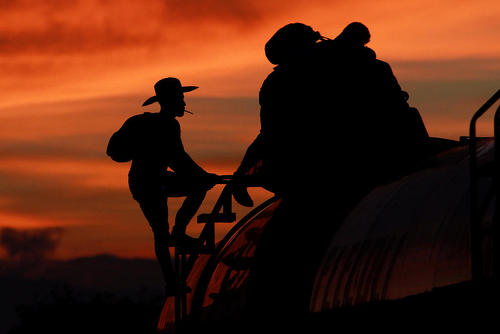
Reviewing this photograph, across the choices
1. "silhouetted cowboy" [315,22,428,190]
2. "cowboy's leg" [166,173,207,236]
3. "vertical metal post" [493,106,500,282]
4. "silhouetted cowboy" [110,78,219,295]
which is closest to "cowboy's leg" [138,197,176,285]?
"silhouetted cowboy" [110,78,219,295]

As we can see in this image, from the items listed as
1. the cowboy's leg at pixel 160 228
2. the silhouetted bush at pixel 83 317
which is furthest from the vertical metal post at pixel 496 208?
the silhouetted bush at pixel 83 317

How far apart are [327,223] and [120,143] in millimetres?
4664

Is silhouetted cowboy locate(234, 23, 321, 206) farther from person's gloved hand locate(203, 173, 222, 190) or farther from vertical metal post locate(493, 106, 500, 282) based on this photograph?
vertical metal post locate(493, 106, 500, 282)

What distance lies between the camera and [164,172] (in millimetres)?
23078

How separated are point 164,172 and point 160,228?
3.28 ft

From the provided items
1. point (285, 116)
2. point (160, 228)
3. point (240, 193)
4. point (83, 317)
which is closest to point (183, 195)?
point (160, 228)

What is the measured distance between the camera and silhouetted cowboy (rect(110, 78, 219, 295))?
22.7 m

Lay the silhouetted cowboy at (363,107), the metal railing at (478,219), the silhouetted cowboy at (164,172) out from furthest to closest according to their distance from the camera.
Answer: the silhouetted cowboy at (164,172) < the silhouetted cowboy at (363,107) < the metal railing at (478,219)

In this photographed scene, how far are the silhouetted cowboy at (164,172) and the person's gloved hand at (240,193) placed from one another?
33 centimetres

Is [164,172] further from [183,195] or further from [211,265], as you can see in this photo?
[211,265]

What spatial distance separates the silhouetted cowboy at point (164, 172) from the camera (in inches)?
894

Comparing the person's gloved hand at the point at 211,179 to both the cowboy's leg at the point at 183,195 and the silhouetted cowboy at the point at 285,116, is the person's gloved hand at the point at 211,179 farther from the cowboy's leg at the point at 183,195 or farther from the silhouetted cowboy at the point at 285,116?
the silhouetted cowboy at the point at 285,116

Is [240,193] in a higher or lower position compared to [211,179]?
lower

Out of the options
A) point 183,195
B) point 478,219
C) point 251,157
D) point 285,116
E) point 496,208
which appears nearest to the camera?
point 496,208
